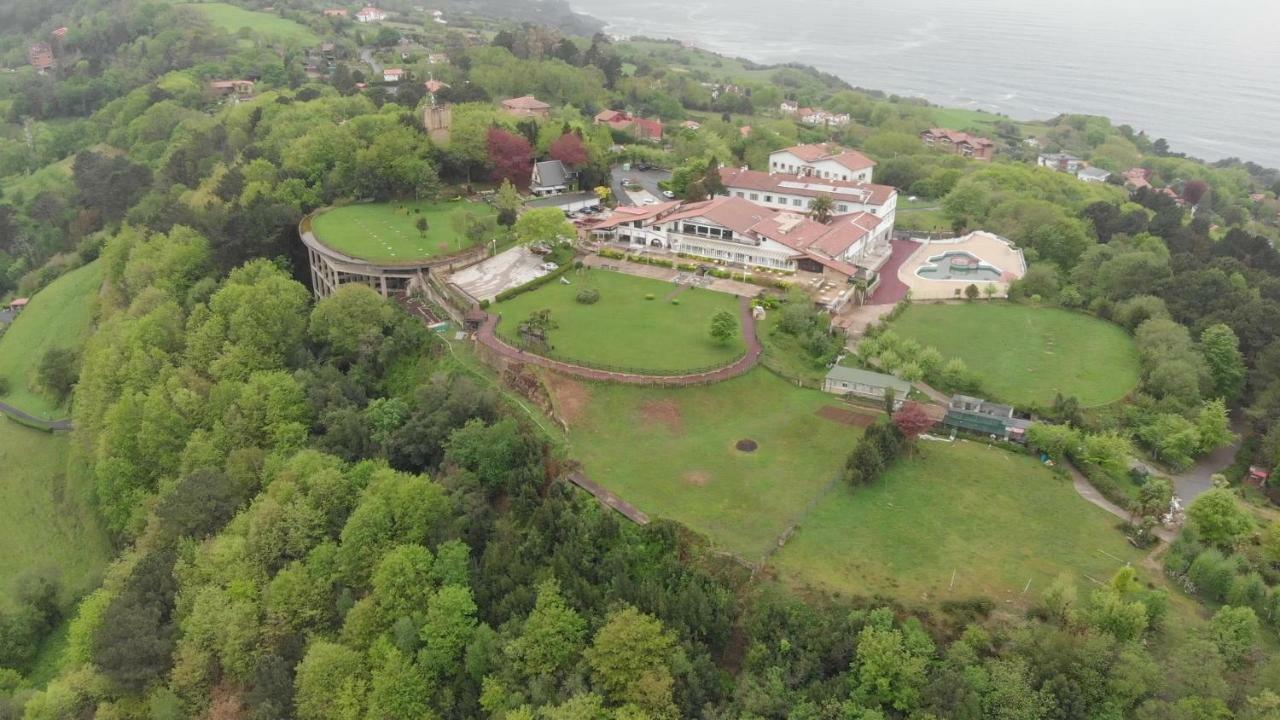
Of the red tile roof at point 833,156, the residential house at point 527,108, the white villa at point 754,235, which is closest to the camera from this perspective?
the white villa at point 754,235

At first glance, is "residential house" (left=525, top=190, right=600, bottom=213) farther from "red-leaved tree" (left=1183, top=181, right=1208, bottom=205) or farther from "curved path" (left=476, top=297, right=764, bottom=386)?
"red-leaved tree" (left=1183, top=181, right=1208, bottom=205)

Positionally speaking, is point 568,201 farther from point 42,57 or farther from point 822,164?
point 42,57

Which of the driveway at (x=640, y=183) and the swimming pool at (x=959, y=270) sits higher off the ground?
the swimming pool at (x=959, y=270)

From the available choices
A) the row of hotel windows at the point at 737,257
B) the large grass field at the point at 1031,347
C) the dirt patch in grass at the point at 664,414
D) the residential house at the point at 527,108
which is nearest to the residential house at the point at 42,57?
the residential house at the point at 527,108

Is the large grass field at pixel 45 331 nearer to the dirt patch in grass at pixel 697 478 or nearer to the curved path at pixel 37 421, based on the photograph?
the curved path at pixel 37 421

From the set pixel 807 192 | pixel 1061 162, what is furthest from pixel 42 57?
pixel 1061 162

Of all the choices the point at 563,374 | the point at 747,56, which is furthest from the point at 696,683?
the point at 747,56

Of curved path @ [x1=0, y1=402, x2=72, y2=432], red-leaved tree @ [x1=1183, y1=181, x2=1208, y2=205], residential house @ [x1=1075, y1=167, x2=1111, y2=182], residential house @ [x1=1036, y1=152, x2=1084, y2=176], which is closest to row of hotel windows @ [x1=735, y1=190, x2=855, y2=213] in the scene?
residential house @ [x1=1075, y1=167, x2=1111, y2=182]
